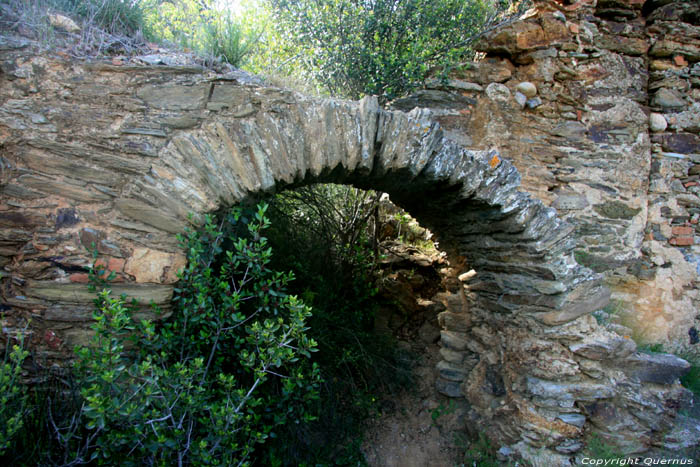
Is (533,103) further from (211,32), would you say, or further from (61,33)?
(61,33)

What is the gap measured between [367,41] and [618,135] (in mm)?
2691

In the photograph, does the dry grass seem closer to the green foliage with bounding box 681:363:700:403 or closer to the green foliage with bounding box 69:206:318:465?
the green foliage with bounding box 69:206:318:465

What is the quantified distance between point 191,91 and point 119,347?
4.21ft

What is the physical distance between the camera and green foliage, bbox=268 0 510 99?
3.69 meters

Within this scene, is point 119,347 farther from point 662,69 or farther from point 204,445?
point 662,69

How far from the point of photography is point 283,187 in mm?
2484

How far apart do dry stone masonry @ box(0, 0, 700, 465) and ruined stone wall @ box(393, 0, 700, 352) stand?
2cm

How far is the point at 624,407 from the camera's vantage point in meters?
3.02

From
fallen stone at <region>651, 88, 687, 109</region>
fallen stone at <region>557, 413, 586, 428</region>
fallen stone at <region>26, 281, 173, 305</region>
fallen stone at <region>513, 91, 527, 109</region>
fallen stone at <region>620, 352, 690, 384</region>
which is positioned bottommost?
fallen stone at <region>557, 413, 586, 428</region>

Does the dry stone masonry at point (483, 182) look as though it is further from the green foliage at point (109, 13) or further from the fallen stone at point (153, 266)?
the green foliage at point (109, 13)

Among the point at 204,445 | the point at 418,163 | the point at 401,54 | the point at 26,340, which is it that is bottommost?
the point at 204,445

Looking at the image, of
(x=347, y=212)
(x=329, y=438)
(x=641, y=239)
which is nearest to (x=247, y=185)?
(x=329, y=438)

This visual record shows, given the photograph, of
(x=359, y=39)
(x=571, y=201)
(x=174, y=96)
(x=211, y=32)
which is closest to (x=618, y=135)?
(x=571, y=201)

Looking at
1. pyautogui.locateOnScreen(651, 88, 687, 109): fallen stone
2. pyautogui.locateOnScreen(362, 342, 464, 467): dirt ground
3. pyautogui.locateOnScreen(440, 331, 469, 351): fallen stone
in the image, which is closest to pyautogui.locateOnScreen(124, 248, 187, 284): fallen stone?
pyautogui.locateOnScreen(362, 342, 464, 467): dirt ground
